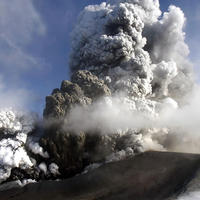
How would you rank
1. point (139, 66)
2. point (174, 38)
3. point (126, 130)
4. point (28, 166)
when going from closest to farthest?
1. point (28, 166)
2. point (126, 130)
3. point (139, 66)
4. point (174, 38)

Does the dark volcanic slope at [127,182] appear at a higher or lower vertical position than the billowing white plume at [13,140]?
lower

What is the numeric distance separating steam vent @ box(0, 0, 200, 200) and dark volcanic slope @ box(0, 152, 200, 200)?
0.17 feet

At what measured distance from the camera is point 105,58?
24.3 metres

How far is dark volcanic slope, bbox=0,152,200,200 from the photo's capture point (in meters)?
10.9

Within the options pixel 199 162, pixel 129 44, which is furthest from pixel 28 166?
pixel 129 44

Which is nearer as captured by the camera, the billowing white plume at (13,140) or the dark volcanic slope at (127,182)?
the dark volcanic slope at (127,182)

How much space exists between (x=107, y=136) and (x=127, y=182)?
578cm

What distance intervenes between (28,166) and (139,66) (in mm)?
13836

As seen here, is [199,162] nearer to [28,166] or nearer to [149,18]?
[28,166]

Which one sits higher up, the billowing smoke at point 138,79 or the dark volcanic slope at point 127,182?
the billowing smoke at point 138,79

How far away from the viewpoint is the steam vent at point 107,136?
495 inches

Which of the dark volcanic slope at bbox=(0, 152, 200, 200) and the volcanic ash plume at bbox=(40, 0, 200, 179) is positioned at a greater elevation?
the volcanic ash plume at bbox=(40, 0, 200, 179)

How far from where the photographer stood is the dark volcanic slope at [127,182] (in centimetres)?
1093

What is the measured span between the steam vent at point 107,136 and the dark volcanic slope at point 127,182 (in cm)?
5
